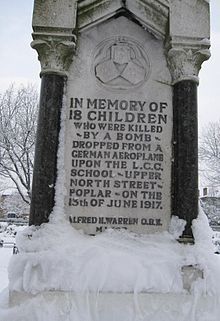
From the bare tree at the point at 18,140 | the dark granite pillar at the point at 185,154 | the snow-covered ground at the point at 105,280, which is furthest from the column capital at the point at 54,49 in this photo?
the bare tree at the point at 18,140

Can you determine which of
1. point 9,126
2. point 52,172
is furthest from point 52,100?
point 9,126

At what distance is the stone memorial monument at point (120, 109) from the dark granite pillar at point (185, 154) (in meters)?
0.01

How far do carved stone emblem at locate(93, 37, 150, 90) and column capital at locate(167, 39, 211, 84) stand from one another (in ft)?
1.02

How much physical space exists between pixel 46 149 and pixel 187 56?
5.83ft

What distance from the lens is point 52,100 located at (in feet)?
13.9

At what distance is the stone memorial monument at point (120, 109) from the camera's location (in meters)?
4.11

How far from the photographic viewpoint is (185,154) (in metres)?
4.16

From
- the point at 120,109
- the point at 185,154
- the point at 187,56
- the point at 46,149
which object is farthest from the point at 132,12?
the point at 46,149

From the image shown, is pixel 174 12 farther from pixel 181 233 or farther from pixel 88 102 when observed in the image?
pixel 181 233

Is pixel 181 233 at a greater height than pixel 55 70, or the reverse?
pixel 55 70

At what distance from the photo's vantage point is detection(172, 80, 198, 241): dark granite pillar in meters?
4.07

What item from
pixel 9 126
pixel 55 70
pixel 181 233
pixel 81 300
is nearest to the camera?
pixel 81 300

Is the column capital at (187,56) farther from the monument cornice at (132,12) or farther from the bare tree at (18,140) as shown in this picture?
the bare tree at (18,140)

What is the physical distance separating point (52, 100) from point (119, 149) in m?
0.86
